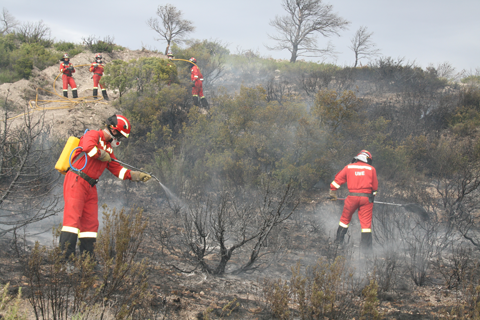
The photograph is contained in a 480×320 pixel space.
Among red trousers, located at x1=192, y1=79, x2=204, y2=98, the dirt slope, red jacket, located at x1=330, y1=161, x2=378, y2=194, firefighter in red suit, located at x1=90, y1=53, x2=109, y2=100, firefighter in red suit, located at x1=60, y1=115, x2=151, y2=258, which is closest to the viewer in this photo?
firefighter in red suit, located at x1=60, y1=115, x2=151, y2=258

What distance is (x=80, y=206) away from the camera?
3.71 meters

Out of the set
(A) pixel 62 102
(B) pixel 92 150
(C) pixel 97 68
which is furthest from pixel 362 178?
(A) pixel 62 102

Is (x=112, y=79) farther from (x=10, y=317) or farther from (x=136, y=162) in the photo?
(x=10, y=317)

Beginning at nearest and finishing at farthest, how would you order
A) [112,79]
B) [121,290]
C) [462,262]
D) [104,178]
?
[121,290], [462,262], [104,178], [112,79]

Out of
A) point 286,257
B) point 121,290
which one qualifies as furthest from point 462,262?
point 121,290

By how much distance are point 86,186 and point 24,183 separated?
2.83 metres

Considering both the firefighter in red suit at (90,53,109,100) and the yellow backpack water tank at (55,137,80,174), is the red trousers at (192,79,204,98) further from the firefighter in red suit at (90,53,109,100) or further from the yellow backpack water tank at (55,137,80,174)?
the yellow backpack water tank at (55,137,80,174)

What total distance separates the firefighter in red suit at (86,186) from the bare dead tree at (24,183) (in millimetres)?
256

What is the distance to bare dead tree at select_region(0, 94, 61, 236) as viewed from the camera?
12.0ft

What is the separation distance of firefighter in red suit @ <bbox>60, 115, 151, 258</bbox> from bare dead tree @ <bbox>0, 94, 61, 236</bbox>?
256 millimetres

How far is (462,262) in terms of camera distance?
423cm

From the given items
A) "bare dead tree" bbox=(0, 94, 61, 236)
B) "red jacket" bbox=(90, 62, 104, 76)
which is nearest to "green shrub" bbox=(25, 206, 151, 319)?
"bare dead tree" bbox=(0, 94, 61, 236)

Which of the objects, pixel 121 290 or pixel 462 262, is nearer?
pixel 121 290

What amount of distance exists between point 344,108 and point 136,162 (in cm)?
601
